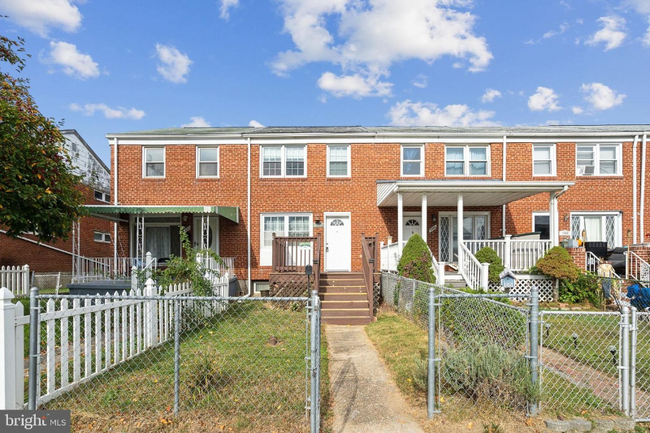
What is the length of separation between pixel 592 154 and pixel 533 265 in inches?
245

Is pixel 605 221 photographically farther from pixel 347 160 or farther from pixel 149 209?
pixel 149 209

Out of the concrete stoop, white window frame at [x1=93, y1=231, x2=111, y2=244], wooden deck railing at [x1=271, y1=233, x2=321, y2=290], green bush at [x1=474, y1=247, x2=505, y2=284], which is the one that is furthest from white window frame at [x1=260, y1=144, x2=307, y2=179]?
white window frame at [x1=93, y1=231, x2=111, y2=244]

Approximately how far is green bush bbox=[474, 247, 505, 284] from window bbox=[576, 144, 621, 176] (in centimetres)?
658

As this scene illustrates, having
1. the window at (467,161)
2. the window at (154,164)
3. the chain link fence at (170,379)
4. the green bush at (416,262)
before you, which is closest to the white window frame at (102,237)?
the window at (154,164)

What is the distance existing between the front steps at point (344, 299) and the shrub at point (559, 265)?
5.03 metres

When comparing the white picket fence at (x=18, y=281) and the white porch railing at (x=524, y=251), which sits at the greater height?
the white porch railing at (x=524, y=251)

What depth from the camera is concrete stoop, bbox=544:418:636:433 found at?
409 centimetres

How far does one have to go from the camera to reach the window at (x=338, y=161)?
14.8 m

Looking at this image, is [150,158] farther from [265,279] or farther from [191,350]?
[191,350]

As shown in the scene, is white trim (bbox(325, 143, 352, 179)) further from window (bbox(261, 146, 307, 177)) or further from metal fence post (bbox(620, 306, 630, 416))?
metal fence post (bbox(620, 306, 630, 416))

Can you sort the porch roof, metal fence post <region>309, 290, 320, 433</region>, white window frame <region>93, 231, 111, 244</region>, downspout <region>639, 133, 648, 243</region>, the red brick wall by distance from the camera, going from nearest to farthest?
metal fence post <region>309, 290, 320, 433</region> → the porch roof → downspout <region>639, 133, 648, 243</region> → the red brick wall → white window frame <region>93, 231, 111, 244</region>

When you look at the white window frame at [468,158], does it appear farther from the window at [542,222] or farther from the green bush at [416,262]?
the green bush at [416,262]

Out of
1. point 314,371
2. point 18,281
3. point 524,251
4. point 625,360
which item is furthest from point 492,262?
point 18,281

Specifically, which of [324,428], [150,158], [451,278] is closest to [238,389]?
[324,428]
